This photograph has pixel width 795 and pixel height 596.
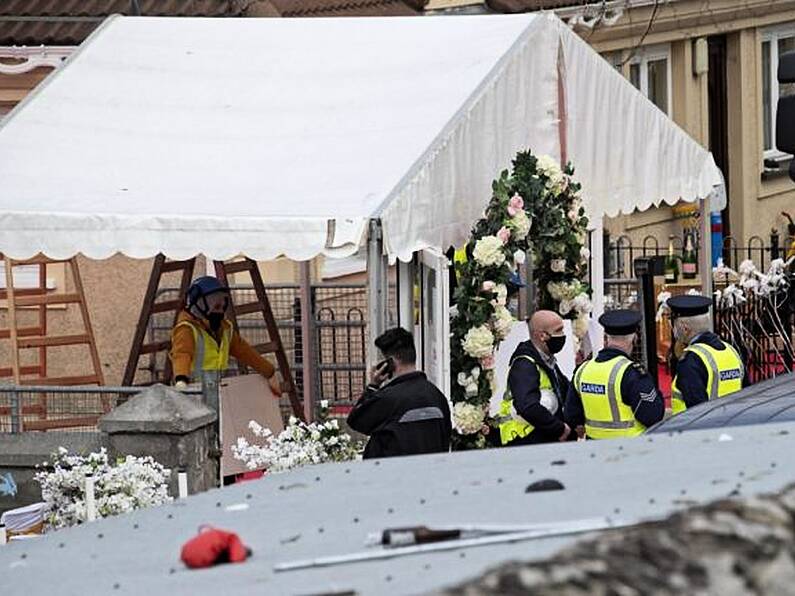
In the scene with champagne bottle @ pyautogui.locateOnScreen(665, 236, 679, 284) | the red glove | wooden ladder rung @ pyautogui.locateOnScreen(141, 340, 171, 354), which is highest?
champagne bottle @ pyautogui.locateOnScreen(665, 236, 679, 284)

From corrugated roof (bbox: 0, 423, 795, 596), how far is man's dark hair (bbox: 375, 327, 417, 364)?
17.0 ft

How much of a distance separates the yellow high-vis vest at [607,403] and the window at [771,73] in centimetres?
1621

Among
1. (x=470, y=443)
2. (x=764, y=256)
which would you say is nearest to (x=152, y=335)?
(x=470, y=443)

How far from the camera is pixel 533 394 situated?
10.5m

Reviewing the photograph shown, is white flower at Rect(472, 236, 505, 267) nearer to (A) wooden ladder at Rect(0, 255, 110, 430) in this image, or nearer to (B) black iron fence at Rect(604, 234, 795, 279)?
(A) wooden ladder at Rect(0, 255, 110, 430)

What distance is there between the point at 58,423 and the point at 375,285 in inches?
106

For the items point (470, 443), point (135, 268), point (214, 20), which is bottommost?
point (470, 443)

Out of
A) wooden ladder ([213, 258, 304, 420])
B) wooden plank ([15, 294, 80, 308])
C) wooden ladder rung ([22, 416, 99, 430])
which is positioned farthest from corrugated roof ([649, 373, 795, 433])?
wooden plank ([15, 294, 80, 308])

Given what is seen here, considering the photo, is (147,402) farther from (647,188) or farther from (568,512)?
(568,512)

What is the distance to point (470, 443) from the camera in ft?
36.6

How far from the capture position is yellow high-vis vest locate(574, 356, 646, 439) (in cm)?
1012

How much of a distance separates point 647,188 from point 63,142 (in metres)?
4.17

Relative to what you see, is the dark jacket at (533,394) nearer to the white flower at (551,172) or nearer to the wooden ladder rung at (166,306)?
the white flower at (551,172)

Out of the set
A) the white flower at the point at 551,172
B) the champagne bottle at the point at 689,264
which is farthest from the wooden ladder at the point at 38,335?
the champagne bottle at the point at 689,264
